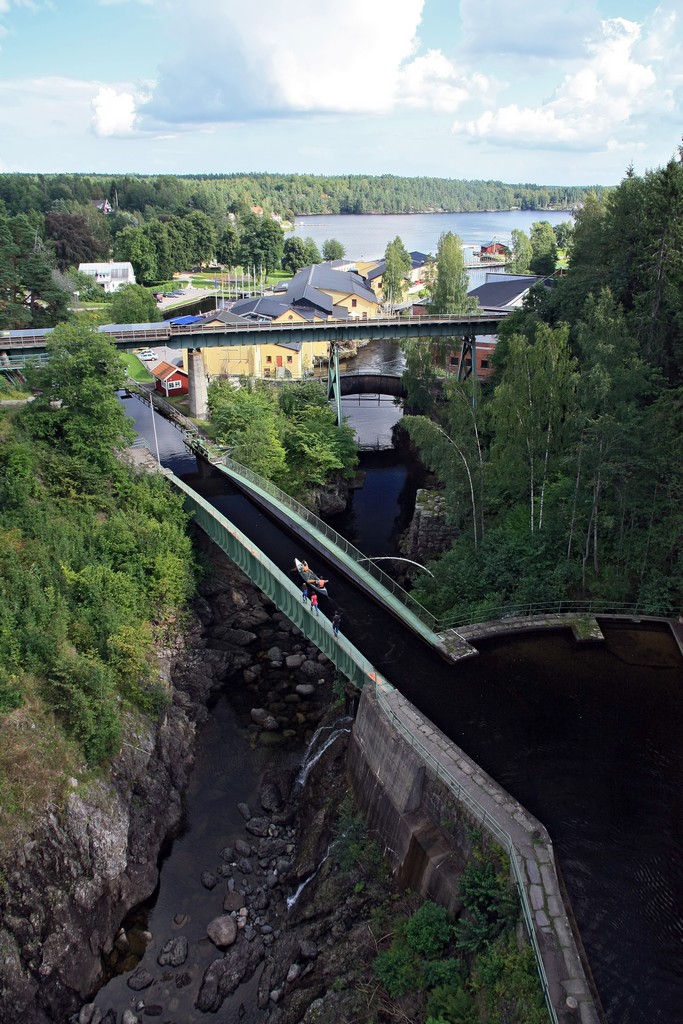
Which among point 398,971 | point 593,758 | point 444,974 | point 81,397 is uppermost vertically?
point 81,397

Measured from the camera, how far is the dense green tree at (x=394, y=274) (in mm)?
94500

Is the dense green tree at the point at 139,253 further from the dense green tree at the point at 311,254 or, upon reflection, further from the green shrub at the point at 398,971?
the green shrub at the point at 398,971

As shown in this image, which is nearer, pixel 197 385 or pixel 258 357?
pixel 197 385

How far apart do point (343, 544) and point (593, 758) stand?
13524 mm

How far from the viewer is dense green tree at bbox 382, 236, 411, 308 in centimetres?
9450

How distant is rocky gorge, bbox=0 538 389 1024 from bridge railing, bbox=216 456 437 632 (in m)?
4.58

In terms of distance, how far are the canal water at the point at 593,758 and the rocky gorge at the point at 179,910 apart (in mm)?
1005

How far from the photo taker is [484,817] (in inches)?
641

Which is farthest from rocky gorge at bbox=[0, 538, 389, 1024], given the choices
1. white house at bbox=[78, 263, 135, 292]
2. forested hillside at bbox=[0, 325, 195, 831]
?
white house at bbox=[78, 263, 135, 292]

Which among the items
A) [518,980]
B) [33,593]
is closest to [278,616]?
[33,593]

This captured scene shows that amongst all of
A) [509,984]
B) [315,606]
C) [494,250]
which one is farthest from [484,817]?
[494,250]

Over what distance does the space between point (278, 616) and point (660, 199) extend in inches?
1076

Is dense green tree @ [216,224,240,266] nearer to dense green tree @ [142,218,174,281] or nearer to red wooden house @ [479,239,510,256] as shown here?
dense green tree @ [142,218,174,281]

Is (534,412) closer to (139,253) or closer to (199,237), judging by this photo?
(139,253)
